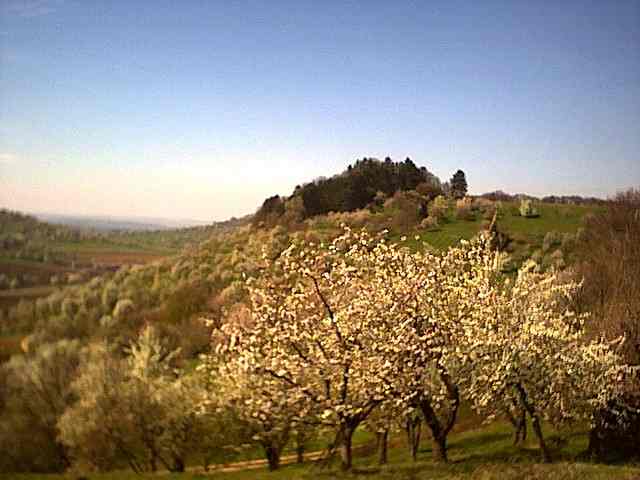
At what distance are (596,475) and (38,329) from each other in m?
10.9

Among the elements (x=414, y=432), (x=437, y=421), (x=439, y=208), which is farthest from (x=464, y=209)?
(x=437, y=421)

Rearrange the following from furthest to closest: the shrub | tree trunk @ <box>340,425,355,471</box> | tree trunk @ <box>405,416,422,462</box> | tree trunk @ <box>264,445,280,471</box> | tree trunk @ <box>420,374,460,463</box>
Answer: the shrub, tree trunk @ <box>264,445,280,471</box>, tree trunk @ <box>405,416,422,462</box>, tree trunk @ <box>420,374,460,463</box>, tree trunk @ <box>340,425,355,471</box>

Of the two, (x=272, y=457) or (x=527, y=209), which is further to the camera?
(x=527, y=209)

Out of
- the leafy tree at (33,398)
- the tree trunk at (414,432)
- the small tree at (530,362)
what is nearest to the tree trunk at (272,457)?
the tree trunk at (414,432)

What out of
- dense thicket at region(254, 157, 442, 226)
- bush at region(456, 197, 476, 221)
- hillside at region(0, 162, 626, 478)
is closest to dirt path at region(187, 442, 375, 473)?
hillside at region(0, 162, 626, 478)

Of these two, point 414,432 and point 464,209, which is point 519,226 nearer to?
point 464,209

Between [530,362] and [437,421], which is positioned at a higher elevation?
[530,362]

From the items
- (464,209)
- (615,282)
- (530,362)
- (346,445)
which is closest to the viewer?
(346,445)

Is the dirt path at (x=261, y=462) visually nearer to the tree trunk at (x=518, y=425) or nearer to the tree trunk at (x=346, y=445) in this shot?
the tree trunk at (x=518, y=425)

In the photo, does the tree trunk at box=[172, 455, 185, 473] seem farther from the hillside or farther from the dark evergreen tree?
the dark evergreen tree

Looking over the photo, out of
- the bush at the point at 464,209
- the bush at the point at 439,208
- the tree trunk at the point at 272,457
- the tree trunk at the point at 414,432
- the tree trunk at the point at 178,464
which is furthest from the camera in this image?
the bush at the point at 464,209

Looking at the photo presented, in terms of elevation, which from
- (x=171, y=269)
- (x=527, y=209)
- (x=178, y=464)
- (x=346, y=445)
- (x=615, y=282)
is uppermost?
(x=527, y=209)

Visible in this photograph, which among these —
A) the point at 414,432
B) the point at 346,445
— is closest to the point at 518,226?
the point at 414,432

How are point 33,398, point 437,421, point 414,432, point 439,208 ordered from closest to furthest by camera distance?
1. point 33,398
2. point 437,421
3. point 439,208
4. point 414,432
